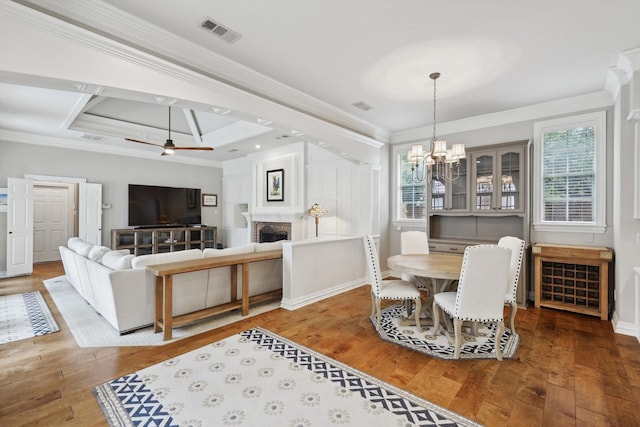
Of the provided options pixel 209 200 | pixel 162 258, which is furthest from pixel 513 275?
pixel 209 200

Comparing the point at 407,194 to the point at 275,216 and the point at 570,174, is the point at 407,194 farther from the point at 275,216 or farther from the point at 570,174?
the point at 275,216

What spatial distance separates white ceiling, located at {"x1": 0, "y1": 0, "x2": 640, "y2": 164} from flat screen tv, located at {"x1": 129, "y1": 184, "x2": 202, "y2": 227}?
3.12 m

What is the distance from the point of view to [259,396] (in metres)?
2.12

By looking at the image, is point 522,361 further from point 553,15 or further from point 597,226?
point 553,15

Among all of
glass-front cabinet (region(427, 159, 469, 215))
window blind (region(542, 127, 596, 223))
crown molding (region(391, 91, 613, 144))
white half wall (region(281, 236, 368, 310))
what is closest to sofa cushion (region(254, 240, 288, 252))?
white half wall (region(281, 236, 368, 310))

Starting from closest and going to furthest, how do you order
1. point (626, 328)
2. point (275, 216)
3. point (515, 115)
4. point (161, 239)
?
1. point (626, 328)
2. point (515, 115)
3. point (275, 216)
4. point (161, 239)

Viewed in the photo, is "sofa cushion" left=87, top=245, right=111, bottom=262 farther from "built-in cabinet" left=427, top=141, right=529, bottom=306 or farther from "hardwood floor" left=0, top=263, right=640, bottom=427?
"built-in cabinet" left=427, top=141, right=529, bottom=306

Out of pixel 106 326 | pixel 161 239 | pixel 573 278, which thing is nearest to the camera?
pixel 106 326

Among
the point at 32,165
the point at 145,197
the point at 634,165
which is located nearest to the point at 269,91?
the point at 634,165

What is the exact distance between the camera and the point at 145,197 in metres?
7.57

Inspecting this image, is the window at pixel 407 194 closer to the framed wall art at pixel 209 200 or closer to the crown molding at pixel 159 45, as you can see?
the crown molding at pixel 159 45

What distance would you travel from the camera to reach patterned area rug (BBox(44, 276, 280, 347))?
300cm

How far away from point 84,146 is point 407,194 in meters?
7.38

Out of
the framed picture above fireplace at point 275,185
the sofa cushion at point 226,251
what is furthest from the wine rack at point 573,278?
the framed picture above fireplace at point 275,185
